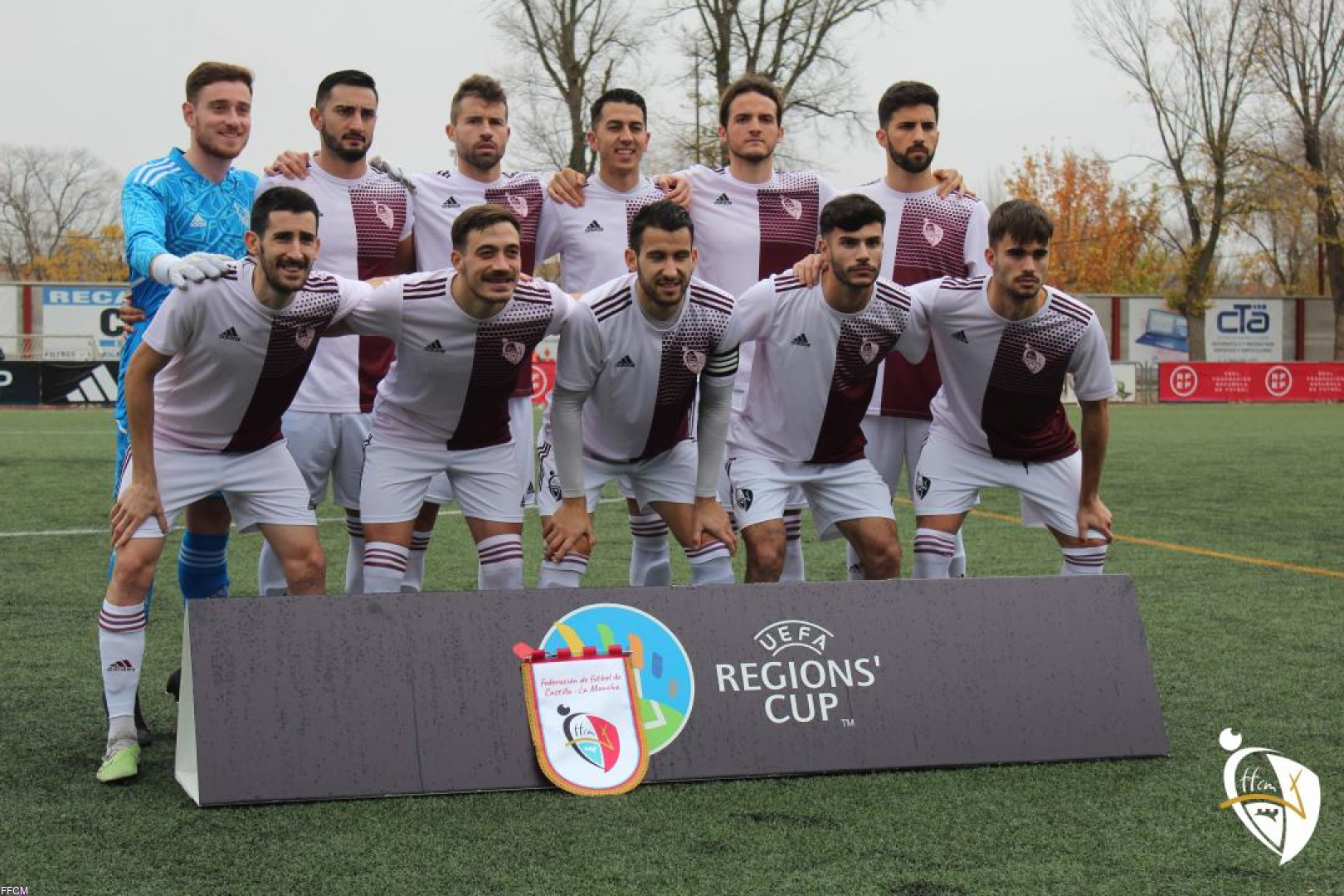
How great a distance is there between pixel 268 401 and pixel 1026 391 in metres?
2.84

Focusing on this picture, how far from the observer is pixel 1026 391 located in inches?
222

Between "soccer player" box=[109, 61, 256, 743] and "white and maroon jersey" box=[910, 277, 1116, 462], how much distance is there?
2.65m

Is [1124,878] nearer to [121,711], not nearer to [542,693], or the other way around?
[542,693]

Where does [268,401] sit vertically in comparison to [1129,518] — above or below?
above

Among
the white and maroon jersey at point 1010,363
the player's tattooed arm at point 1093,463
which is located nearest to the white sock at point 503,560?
the white and maroon jersey at point 1010,363

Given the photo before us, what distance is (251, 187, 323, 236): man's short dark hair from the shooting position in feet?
15.4

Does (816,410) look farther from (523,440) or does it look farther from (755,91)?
(755,91)

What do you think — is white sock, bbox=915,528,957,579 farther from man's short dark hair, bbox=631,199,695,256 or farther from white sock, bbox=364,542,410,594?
white sock, bbox=364,542,410,594

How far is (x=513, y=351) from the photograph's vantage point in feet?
17.4

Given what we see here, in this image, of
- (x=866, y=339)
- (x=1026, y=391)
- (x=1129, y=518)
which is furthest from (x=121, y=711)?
(x=1129, y=518)

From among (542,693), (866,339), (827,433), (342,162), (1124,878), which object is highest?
(342,162)

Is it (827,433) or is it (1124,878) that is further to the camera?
(827,433)

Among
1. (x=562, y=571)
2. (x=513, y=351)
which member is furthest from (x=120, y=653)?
(x=513, y=351)

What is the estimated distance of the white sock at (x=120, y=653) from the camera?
4668 mm
